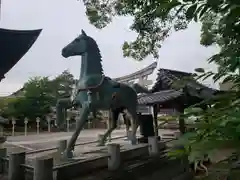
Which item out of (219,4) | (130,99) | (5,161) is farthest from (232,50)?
(130,99)

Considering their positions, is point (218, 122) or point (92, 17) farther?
point (92, 17)

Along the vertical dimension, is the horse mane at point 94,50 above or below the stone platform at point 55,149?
above

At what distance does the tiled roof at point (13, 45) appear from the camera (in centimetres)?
424

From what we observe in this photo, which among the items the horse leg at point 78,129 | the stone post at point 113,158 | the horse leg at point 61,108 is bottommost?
the stone post at point 113,158

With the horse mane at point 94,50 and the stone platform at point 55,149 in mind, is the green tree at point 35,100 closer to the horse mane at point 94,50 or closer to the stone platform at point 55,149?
the stone platform at point 55,149

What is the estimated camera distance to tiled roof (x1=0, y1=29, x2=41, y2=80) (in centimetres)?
424

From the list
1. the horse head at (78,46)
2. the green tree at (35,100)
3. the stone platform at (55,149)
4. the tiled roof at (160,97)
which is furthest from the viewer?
the green tree at (35,100)

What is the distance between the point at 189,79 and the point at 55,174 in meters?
3.37

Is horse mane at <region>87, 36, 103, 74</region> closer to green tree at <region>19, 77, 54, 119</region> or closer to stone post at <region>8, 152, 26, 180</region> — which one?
stone post at <region>8, 152, 26, 180</region>

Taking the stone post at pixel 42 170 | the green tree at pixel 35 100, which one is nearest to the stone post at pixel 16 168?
the stone post at pixel 42 170

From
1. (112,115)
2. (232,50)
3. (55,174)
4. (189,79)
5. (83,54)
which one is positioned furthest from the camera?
(112,115)

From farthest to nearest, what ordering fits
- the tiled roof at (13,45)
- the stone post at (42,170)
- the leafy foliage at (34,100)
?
1. the leafy foliage at (34,100)
2. the tiled roof at (13,45)
3. the stone post at (42,170)

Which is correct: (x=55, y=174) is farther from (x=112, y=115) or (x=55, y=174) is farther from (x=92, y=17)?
(x=92, y=17)

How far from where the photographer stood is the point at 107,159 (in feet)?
15.4
